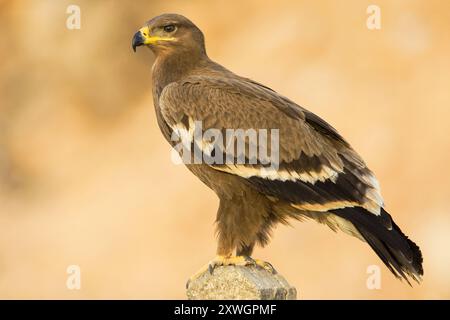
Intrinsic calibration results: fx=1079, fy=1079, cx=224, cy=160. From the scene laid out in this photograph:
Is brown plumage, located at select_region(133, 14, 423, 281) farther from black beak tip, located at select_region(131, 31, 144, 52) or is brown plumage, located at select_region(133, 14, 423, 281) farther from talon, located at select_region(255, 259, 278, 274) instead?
black beak tip, located at select_region(131, 31, 144, 52)

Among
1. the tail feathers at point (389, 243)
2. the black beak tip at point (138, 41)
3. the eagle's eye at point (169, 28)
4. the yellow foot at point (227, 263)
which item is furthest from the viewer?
the eagle's eye at point (169, 28)

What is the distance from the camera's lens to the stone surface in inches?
273

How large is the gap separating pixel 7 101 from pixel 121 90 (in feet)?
5.84

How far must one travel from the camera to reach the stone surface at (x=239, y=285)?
22.8 ft

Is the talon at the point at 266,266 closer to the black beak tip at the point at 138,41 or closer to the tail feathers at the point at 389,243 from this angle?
the tail feathers at the point at 389,243

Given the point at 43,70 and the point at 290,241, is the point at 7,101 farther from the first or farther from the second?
the point at 290,241

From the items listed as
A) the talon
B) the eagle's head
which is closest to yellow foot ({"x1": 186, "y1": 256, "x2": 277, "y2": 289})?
the talon

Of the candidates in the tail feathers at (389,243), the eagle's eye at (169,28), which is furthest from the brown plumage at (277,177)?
the eagle's eye at (169,28)

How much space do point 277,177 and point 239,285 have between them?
0.75m

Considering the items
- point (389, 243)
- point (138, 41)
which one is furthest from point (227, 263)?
point (138, 41)

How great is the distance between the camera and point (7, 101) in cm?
1584

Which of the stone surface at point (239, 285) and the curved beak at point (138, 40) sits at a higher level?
the curved beak at point (138, 40)

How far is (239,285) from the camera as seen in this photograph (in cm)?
695

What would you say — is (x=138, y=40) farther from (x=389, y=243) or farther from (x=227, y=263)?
(x=389, y=243)
